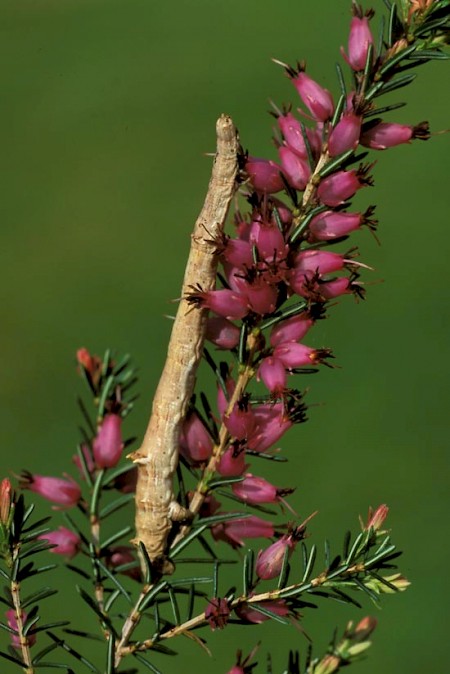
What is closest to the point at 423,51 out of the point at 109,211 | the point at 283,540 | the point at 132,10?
the point at 283,540

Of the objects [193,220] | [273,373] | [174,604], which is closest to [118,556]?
[174,604]

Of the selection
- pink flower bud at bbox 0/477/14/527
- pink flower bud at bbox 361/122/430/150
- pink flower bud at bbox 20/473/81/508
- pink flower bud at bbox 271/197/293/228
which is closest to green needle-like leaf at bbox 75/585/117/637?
pink flower bud at bbox 0/477/14/527

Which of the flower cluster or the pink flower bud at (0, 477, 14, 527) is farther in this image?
the flower cluster

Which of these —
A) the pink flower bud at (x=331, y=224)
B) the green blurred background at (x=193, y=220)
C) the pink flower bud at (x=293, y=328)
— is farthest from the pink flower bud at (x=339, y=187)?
the green blurred background at (x=193, y=220)

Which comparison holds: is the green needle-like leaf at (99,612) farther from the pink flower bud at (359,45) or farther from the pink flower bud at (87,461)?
the pink flower bud at (359,45)

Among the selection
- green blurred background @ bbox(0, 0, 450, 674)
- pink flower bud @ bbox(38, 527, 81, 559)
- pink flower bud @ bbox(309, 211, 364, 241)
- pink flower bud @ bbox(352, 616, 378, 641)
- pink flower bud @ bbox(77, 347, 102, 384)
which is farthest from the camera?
green blurred background @ bbox(0, 0, 450, 674)

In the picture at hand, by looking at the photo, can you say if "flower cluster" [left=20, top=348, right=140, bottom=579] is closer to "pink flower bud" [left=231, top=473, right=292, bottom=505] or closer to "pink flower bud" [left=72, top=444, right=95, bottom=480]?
"pink flower bud" [left=72, top=444, right=95, bottom=480]
